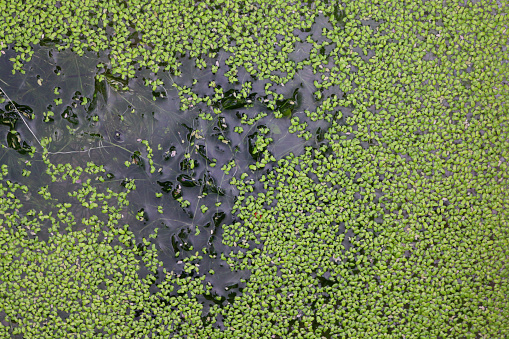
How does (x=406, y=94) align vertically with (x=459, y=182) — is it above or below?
above

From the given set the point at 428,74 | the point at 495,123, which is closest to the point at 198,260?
the point at 428,74

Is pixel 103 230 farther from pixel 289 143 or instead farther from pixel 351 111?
pixel 351 111

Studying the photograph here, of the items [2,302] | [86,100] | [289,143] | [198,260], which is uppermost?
[86,100]

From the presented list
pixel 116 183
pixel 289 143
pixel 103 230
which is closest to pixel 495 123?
pixel 289 143

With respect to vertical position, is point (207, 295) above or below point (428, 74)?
below

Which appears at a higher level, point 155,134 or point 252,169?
point 155,134

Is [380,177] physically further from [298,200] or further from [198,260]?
[198,260]
